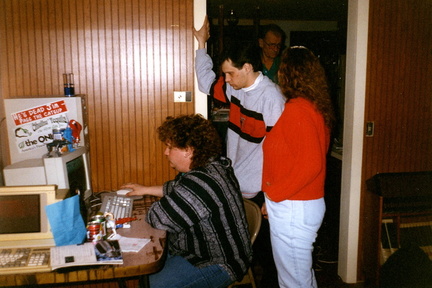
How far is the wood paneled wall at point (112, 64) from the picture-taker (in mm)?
2461

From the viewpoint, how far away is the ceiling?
5066mm

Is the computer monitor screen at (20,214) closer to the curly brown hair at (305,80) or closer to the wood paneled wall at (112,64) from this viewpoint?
the wood paneled wall at (112,64)

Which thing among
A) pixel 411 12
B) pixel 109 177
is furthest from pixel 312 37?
pixel 109 177

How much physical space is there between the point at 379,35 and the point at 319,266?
6.16 feet

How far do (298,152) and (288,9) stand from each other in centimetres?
442

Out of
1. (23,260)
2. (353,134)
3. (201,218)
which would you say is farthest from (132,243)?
(353,134)

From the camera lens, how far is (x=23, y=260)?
1.48 meters

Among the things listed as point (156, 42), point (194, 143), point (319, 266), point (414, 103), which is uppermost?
point (156, 42)

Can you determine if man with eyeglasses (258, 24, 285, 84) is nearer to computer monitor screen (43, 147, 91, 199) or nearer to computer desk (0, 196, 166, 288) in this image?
computer monitor screen (43, 147, 91, 199)

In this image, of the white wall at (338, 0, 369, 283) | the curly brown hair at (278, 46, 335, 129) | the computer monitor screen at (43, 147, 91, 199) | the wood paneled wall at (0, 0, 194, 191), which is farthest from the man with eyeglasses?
the computer monitor screen at (43, 147, 91, 199)

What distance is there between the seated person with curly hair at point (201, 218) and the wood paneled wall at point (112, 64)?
826 mm

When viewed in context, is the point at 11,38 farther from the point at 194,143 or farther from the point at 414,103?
the point at 414,103

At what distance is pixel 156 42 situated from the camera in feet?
8.44

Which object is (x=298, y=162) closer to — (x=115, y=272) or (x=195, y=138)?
(x=195, y=138)
